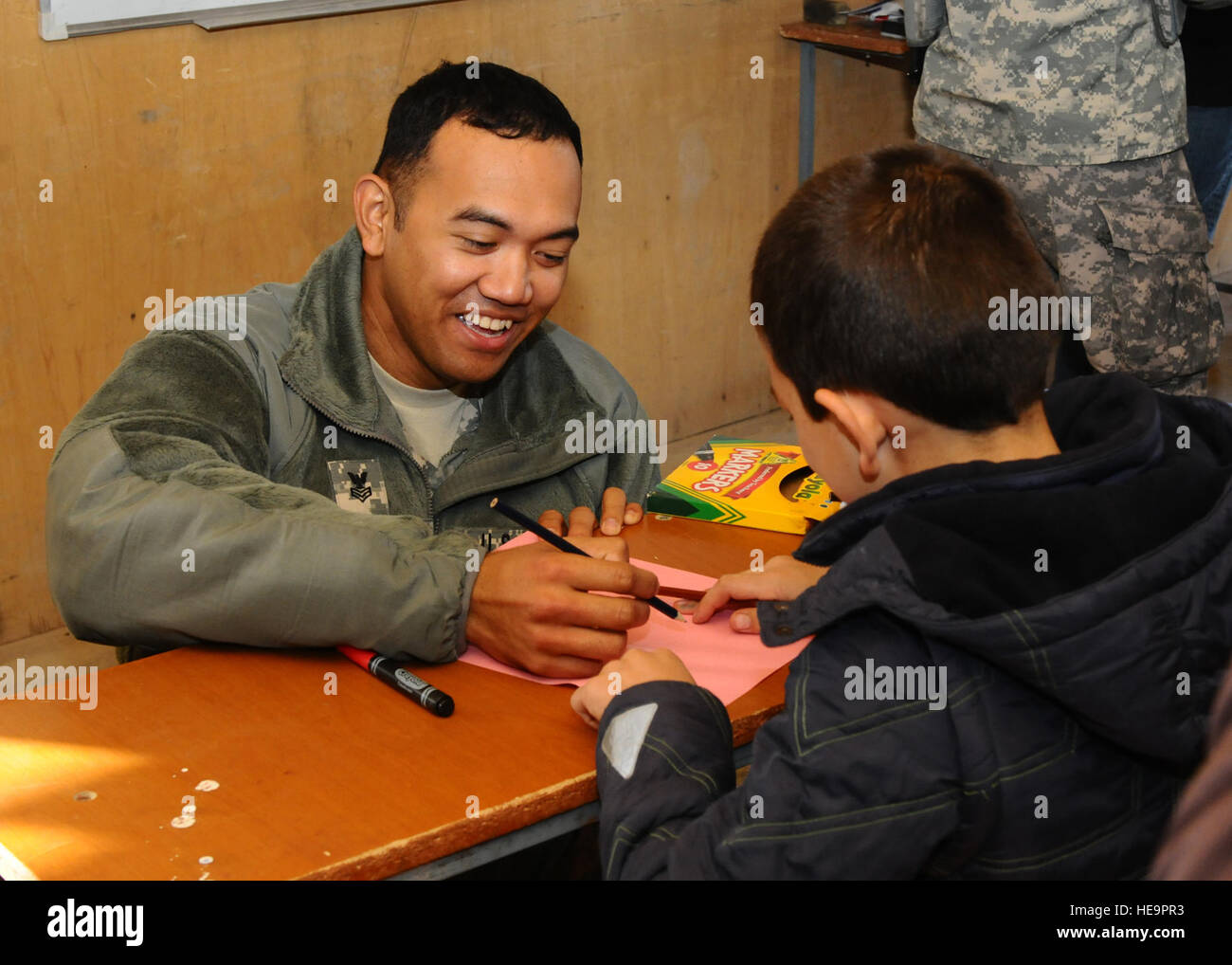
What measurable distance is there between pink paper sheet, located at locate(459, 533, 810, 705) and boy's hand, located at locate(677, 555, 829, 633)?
1 centimetres

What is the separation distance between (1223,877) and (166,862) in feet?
3.01

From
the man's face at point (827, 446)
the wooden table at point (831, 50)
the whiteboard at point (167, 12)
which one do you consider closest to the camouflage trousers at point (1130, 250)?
the wooden table at point (831, 50)

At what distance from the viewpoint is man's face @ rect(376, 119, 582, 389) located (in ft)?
5.88

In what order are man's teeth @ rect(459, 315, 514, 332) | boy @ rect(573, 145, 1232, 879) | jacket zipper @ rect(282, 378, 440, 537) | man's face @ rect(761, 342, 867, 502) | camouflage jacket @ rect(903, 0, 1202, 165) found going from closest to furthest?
boy @ rect(573, 145, 1232, 879) < man's face @ rect(761, 342, 867, 502) < jacket zipper @ rect(282, 378, 440, 537) < man's teeth @ rect(459, 315, 514, 332) < camouflage jacket @ rect(903, 0, 1202, 165)

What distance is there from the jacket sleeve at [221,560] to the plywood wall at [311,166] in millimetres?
1545

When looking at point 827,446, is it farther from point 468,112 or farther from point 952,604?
point 468,112

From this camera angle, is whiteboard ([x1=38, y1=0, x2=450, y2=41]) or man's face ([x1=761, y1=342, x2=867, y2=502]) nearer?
man's face ([x1=761, y1=342, x2=867, y2=502])

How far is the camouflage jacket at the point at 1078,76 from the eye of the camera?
262 cm

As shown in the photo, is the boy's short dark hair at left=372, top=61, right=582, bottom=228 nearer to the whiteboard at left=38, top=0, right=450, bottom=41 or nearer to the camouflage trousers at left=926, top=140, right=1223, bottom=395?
the whiteboard at left=38, top=0, right=450, bottom=41

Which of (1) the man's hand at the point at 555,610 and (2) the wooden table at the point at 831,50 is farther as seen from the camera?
(2) the wooden table at the point at 831,50

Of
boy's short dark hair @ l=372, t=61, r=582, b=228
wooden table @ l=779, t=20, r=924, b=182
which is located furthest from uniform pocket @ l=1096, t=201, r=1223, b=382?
boy's short dark hair @ l=372, t=61, r=582, b=228

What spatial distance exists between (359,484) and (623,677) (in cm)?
65

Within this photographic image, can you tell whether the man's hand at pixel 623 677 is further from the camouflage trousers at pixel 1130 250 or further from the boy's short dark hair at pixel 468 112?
the camouflage trousers at pixel 1130 250

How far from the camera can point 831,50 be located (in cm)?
405
